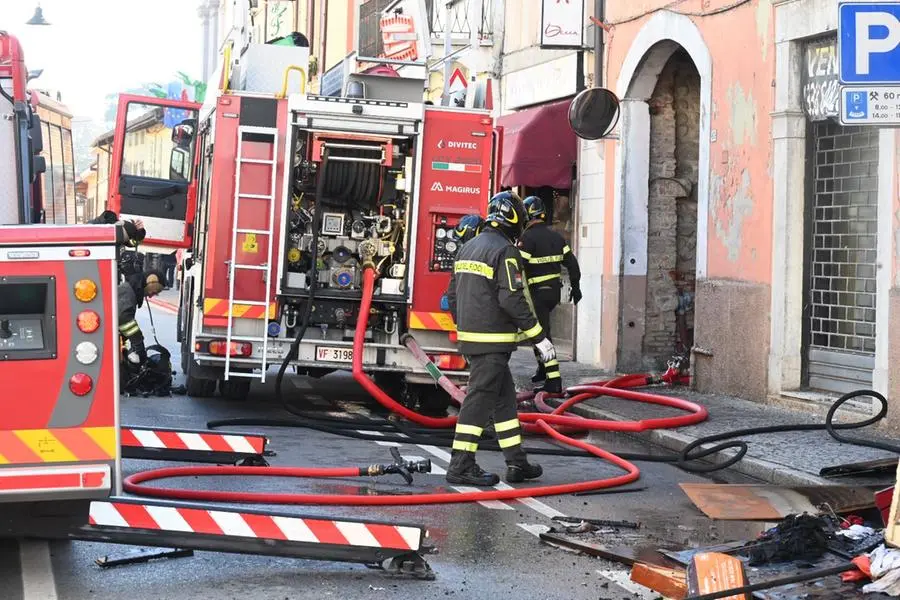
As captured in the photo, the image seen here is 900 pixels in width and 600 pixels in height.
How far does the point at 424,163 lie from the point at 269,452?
3674 millimetres

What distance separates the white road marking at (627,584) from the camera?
5.92 meters

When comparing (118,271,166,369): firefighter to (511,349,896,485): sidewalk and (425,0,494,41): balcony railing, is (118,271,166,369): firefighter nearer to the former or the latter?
(511,349,896,485): sidewalk

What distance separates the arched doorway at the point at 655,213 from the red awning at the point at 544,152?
6.43ft

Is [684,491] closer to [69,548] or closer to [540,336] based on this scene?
[540,336]

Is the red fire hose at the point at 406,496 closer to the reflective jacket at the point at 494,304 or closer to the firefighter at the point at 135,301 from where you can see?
the reflective jacket at the point at 494,304

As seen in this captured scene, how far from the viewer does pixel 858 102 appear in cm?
732

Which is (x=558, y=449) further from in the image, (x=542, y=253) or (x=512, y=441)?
(x=542, y=253)

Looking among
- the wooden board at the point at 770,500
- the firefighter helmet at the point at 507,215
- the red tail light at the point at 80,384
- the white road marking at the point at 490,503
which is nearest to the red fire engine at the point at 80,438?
the red tail light at the point at 80,384

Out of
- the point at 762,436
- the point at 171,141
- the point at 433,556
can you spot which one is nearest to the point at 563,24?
the point at 171,141

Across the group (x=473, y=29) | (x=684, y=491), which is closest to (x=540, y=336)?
(x=684, y=491)

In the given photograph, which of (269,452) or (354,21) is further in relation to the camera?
(354,21)

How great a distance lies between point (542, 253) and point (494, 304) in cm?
504

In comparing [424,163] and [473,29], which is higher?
[473,29]

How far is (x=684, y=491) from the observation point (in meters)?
8.33
